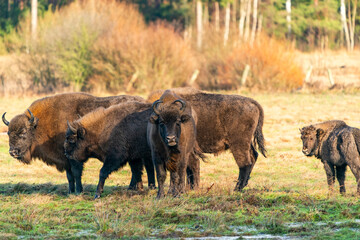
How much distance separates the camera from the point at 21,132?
1234 centimetres

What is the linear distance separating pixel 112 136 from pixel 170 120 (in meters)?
1.73

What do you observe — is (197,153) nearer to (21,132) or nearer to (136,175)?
(136,175)

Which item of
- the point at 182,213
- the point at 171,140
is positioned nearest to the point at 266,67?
the point at 171,140

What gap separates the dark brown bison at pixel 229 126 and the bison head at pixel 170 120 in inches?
71.7

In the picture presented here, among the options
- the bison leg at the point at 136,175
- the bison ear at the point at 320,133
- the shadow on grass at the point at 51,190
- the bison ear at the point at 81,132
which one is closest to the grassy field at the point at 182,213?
the shadow on grass at the point at 51,190

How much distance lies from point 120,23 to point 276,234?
31984 millimetres

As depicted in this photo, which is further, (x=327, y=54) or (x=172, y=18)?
(x=172, y=18)

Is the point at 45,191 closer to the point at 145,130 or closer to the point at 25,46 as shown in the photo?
the point at 145,130

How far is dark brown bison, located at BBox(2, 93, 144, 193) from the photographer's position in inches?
485

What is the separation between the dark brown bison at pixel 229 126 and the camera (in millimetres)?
11922

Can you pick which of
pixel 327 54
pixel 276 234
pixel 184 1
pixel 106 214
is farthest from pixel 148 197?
pixel 184 1

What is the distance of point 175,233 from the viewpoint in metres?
8.12

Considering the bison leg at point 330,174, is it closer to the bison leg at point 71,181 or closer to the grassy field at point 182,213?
the grassy field at point 182,213

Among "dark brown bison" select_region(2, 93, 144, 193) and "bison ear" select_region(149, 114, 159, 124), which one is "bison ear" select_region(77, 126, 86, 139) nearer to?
"dark brown bison" select_region(2, 93, 144, 193)
